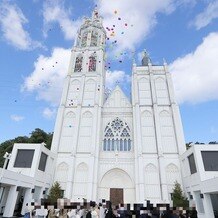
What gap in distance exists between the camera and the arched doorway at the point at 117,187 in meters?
21.7

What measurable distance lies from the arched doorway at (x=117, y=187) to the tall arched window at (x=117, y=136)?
2.59 meters

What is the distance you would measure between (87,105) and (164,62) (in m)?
12.0

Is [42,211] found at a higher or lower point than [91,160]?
lower

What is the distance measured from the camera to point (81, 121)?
2455 cm

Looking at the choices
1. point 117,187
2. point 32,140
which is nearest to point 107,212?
point 117,187

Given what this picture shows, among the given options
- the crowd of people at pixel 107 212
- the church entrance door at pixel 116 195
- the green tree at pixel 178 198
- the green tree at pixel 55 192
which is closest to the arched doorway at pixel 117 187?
the church entrance door at pixel 116 195

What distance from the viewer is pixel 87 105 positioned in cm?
2542

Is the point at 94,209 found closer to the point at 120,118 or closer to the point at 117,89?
the point at 120,118

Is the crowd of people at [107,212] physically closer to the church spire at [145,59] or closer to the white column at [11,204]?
the white column at [11,204]

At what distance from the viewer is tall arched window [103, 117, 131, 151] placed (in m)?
→ 23.6

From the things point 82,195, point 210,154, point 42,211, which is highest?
point 210,154

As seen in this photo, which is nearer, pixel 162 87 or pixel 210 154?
pixel 210 154

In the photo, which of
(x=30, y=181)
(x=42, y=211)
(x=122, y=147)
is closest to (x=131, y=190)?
(x=122, y=147)

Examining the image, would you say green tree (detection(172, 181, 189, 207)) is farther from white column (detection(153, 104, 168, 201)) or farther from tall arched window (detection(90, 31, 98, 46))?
tall arched window (detection(90, 31, 98, 46))
